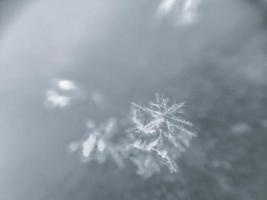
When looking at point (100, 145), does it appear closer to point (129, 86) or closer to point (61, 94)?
point (129, 86)

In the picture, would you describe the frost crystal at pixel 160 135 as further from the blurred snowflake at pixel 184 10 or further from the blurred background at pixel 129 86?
the blurred snowflake at pixel 184 10

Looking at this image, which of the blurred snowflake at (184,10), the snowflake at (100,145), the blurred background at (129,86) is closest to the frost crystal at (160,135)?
the blurred background at (129,86)

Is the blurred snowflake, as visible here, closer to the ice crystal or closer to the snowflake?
the ice crystal

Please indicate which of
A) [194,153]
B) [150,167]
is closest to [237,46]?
[194,153]

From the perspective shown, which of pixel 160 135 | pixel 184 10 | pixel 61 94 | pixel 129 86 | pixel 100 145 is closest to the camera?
pixel 160 135

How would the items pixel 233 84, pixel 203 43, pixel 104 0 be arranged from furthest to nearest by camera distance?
1. pixel 104 0
2. pixel 203 43
3. pixel 233 84

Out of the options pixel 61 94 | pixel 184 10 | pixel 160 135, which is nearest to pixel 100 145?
pixel 160 135

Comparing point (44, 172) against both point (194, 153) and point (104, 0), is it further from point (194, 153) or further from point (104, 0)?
point (104, 0)
